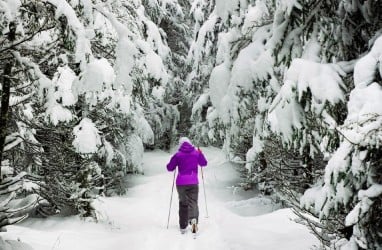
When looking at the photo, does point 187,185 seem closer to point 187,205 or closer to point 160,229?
point 187,205

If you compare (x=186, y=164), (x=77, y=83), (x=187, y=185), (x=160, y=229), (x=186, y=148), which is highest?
(x=77, y=83)

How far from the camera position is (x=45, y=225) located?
988 centimetres

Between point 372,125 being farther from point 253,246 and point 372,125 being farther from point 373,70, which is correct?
point 253,246

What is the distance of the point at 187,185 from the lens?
896 cm

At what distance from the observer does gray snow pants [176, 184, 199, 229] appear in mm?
8812

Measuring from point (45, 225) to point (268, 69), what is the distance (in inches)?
296

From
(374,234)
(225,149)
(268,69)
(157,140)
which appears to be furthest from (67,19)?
(157,140)

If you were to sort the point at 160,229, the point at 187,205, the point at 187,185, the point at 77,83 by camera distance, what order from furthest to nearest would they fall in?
the point at 160,229 → the point at 187,185 → the point at 187,205 → the point at 77,83

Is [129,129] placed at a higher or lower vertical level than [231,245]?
higher

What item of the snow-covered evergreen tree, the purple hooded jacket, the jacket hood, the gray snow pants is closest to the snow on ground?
the gray snow pants

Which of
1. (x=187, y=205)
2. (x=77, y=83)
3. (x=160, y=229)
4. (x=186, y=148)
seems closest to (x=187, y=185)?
(x=187, y=205)

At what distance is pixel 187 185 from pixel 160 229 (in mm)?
1164

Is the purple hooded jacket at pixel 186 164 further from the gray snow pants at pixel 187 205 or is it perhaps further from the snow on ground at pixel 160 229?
the snow on ground at pixel 160 229

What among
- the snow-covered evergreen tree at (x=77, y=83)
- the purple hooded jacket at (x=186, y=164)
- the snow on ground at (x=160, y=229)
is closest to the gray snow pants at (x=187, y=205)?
the purple hooded jacket at (x=186, y=164)
